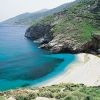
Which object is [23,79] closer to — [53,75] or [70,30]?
[53,75]

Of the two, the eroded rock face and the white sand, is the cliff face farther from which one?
the white sand

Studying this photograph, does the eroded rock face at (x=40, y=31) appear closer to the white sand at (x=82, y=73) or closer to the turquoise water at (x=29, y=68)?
the turquoise water at (x=29, y=68)

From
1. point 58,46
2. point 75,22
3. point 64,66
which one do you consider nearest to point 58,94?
point 64,66

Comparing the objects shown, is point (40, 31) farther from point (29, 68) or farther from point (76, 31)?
point (29, 68)

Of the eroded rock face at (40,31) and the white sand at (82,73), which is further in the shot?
the eroded rock face at (40,31)

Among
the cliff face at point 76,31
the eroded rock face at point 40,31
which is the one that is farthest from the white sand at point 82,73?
the eroded rock face at point 40,31

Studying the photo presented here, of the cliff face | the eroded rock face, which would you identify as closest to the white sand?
the cliff face

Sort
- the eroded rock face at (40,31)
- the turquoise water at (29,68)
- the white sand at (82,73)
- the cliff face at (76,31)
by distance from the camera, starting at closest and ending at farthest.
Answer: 1. the white sand at (82,73)
2. the turquoise water at (29,68)
3. the cliff face at (76,31)
4. the eroded rock face at (40,31)
